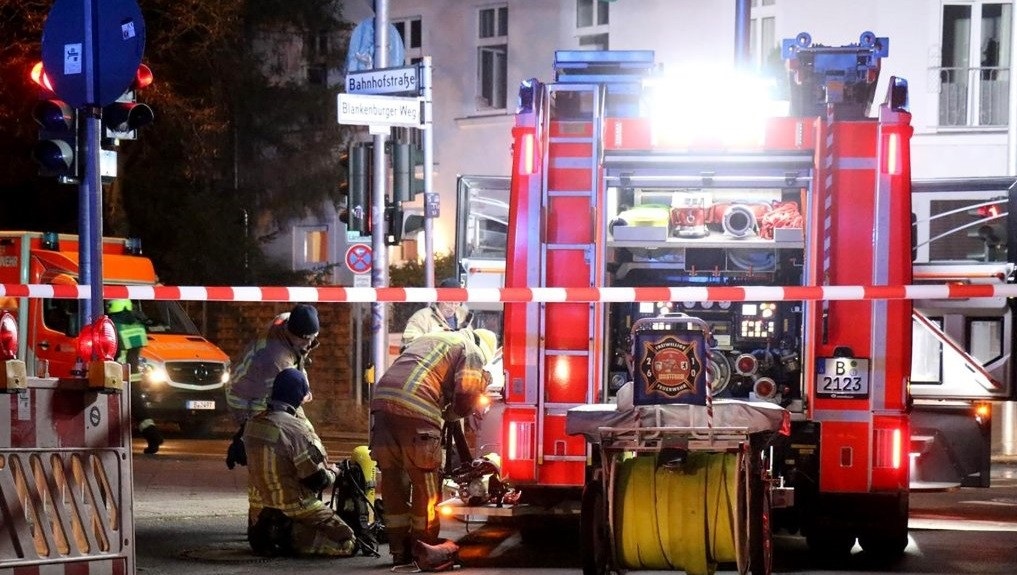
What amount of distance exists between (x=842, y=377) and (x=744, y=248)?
1189 millimetres

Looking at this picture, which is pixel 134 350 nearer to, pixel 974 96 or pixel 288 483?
pixel 288 483

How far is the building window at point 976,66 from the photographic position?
77.2 ft

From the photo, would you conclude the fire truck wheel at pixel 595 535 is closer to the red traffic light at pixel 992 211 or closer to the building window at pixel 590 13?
the red traffic light at pixel 992 211

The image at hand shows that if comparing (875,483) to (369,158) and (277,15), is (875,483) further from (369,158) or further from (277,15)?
(277,15)

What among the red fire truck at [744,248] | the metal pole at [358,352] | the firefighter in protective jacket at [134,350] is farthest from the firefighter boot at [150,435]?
the red fire truck at [744,248]

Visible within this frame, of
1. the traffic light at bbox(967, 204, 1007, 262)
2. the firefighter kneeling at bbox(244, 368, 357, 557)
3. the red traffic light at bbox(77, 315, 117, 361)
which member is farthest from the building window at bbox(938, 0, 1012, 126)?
the red traffic light at bbox(77, 315, 117, 361)

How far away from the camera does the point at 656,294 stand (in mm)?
9930

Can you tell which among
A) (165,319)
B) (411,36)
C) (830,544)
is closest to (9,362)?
(830,544)

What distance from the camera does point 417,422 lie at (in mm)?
9352

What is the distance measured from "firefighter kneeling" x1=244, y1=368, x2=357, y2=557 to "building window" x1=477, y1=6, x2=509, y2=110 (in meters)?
17.5

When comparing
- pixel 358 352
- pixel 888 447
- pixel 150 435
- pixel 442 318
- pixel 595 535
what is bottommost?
pixel 150 435

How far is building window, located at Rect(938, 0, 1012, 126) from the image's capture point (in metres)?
23.5

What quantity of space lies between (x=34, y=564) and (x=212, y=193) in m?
20.0

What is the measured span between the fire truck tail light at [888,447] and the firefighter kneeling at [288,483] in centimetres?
301
